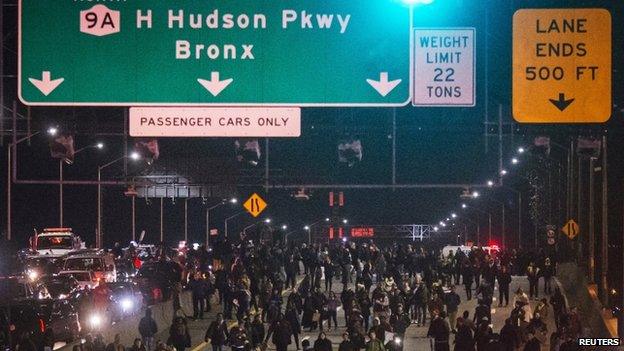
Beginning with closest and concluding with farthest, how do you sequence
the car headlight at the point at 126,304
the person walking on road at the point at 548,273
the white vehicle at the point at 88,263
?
1. the car headlight at the point at 126,304
2. the person walking on road at the point at 548,273
3. the white vehicle at the point at 88,263

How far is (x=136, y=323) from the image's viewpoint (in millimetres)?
30500

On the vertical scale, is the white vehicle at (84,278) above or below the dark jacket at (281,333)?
above

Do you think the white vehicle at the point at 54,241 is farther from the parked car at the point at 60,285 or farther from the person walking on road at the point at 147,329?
the person walking on road at the point at 147,329

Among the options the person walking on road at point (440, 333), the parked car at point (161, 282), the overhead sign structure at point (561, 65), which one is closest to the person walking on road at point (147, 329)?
the person walking on road at point (440, 333)

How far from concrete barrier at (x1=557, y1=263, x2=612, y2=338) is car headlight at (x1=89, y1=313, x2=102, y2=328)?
13014mm

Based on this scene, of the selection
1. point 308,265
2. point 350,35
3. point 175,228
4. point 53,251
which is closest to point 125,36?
point 350,35

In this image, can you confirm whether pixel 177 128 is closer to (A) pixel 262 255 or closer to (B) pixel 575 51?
(B) pixel 575 51

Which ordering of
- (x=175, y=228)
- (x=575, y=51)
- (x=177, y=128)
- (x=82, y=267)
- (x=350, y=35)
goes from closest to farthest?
(x=575, y=51) → (x=350, y=35) → (x=177, y=128) → (x=82, y=267) → (x=175, y=228)

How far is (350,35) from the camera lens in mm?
13969

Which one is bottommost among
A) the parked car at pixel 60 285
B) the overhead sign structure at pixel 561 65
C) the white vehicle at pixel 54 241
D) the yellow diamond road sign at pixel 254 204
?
the parked car at pixel 60 285

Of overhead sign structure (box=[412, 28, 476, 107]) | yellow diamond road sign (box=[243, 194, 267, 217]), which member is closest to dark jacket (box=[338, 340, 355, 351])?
overhead sign structure (box=[412, 28, 476, 107])

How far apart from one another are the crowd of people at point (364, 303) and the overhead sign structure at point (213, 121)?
7.96 m

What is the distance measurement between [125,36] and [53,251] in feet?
124

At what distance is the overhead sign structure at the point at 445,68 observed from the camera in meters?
14.2
